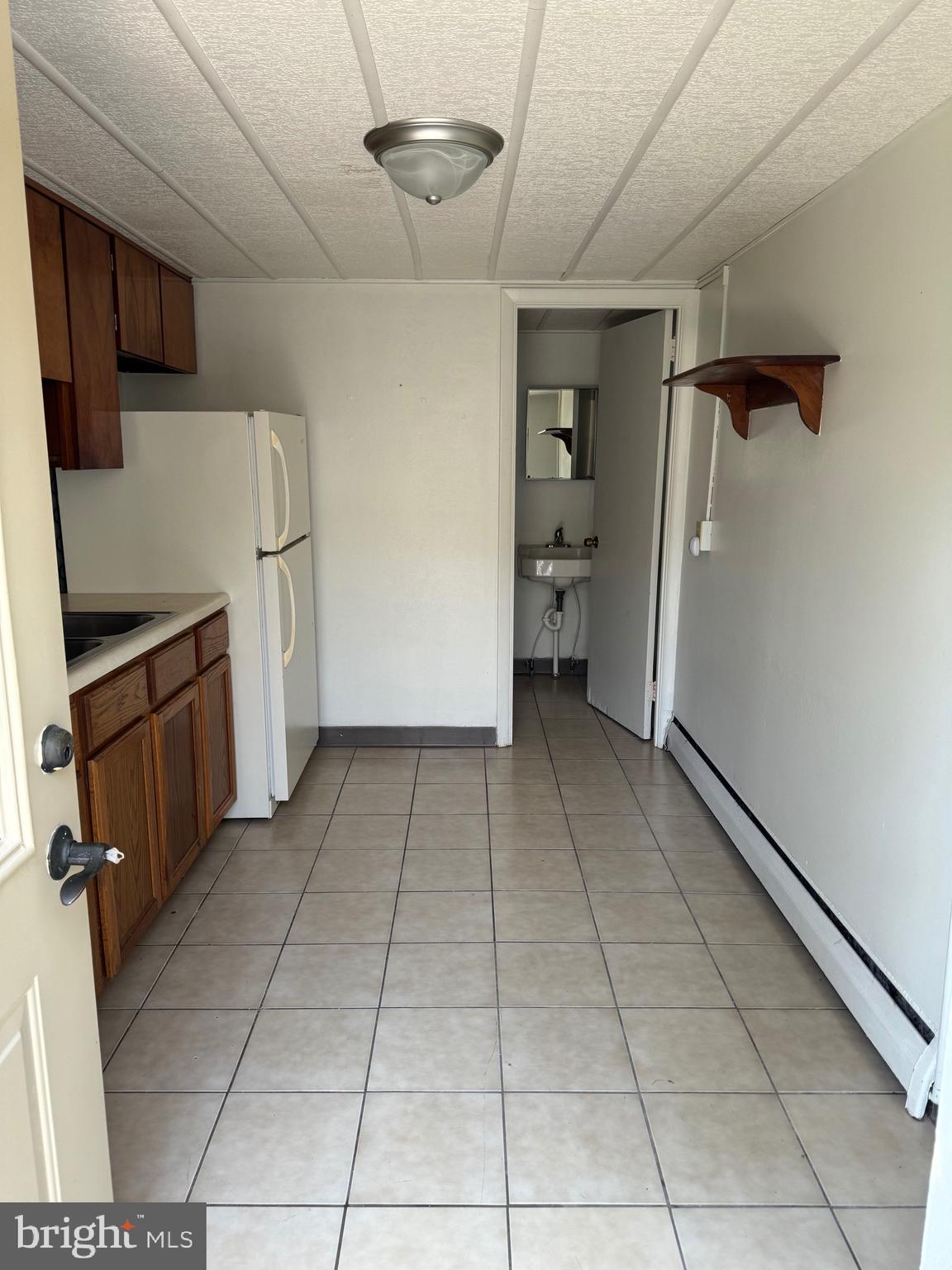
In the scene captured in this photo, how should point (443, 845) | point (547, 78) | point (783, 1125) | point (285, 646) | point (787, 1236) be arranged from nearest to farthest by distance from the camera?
point (787, 1236) < point (547, 78) < point (783, 1125) < point (443, 845) < point (285, 646)

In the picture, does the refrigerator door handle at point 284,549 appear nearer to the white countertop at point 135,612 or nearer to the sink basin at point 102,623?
the white countertop at point 135,612

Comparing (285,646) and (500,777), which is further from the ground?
(285,646)

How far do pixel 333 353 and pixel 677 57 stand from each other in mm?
2454

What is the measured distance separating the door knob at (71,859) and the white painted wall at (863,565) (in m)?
1.64

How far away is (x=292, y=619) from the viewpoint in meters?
3.49

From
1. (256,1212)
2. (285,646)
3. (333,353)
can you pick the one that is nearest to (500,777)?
(285,646)

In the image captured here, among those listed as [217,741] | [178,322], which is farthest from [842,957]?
[178,322]

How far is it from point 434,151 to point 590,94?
38 centimetres

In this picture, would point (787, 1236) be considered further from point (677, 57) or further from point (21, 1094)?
point (677, 57)

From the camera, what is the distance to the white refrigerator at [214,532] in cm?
308

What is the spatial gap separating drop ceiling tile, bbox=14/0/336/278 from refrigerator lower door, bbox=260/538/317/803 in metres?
1.25

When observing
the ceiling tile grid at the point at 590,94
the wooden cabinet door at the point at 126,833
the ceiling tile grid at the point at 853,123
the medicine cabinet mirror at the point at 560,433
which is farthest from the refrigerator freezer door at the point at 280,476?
the medicine cabinet mirror at the point at 560,433

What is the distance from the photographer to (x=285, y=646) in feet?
11.2

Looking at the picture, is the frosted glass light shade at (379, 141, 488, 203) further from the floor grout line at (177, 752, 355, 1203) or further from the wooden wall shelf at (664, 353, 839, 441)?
the floor grout line at (177, 752, 355, 1203)
